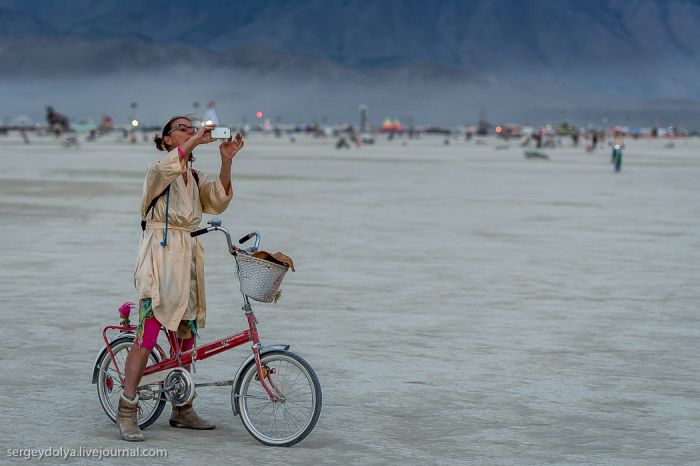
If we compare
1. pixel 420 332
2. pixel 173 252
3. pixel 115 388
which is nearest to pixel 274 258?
pixel 173 252

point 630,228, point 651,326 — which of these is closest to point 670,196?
point 630,228

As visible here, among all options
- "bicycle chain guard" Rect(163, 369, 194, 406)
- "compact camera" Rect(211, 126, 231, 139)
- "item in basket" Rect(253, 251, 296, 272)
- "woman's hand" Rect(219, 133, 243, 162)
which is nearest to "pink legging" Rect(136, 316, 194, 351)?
"bicycle chain guard" Rect(163, 369, 194, 406)

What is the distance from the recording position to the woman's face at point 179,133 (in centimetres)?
735

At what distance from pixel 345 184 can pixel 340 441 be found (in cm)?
3235

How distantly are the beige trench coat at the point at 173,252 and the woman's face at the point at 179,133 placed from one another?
176 mm

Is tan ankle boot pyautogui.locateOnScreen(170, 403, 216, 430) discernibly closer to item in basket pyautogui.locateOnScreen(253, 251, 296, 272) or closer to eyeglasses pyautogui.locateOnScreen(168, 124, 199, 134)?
item in basket pyautogui.locateOnScreen(253, 251, 296, 272)

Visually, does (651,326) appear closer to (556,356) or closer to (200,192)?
(556,356)

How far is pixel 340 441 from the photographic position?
7469 millimetres

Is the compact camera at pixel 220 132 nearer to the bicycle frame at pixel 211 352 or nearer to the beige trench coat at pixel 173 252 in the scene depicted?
the beige trench coat at pixel 173 252

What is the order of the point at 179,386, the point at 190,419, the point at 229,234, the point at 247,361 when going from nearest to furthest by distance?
the point at 229,234, the point at 247,361, the point at 179,386, the point at 190,419

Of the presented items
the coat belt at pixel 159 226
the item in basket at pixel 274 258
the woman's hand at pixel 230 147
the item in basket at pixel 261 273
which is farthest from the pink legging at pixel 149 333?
the woman's hand at pixel 230 147

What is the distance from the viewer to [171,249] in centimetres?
716

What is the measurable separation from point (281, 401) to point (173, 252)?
3.62 ft

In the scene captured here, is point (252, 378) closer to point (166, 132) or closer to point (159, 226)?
point (159, 226)
